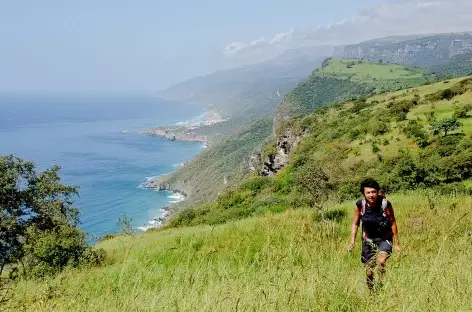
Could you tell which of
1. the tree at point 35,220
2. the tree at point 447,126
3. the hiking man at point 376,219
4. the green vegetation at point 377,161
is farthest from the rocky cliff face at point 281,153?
the hiking man at point 376,219

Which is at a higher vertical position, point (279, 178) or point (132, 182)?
point (279, 178)

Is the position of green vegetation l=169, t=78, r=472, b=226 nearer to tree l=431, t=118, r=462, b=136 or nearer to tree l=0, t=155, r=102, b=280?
tree l=431, t=118, r=462, b=136

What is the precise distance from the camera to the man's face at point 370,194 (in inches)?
235

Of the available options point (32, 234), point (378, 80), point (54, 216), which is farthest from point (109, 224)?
point (378, 80)

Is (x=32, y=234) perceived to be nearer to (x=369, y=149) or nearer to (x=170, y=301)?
(x=170, y=301)

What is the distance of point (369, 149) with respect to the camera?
1734 inches

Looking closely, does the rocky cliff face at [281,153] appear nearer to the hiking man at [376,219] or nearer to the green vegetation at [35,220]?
the green vegetation at [35,220]

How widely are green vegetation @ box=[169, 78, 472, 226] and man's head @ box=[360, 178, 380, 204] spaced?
1438 cm

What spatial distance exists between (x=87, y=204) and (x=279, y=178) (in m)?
107

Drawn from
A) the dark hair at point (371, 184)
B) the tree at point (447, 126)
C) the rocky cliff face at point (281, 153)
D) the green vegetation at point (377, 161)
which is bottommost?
the rocky cliff face at point (281, 153)

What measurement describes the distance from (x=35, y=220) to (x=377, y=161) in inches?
1187

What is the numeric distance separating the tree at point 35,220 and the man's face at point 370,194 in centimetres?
1657

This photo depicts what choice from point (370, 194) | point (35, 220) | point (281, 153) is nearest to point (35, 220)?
point (35, 220)

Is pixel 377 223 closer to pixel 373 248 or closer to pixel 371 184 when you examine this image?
pixel 371 184
